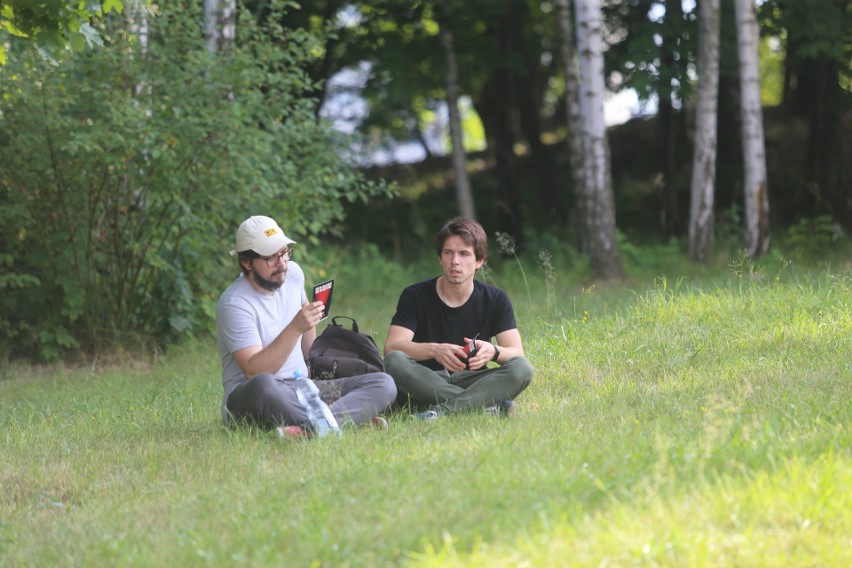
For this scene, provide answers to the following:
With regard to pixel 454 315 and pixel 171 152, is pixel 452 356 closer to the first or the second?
pixel 454 315

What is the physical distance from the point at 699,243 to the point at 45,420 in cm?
1071

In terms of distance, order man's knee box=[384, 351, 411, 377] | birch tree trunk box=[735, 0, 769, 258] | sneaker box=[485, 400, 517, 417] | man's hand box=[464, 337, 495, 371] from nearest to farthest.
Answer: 1. man's hand box=[464, 337, 495, 371]
2. sneaker box=[485, 400, 517, 417]
3. man's knee box=[384, 351, 411, 377]
4. birch tree trunk box=[735, 0, 769, 258]

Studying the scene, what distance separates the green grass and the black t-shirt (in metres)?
0.61

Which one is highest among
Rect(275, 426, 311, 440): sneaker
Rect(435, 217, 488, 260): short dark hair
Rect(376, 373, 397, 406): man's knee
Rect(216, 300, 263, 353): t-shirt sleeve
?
Rect(435, 217, 488, 260): short dark hair

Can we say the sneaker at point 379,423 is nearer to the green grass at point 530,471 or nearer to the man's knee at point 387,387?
the green grass at point 530,471

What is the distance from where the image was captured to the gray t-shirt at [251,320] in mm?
6754

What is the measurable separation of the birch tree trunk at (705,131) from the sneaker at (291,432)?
10829 millimetres

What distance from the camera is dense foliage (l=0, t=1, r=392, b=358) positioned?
11109mm

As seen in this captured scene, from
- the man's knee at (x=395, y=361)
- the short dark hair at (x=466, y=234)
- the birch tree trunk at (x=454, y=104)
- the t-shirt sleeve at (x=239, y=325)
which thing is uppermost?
the birch tree trunk at (x=454, y=104)

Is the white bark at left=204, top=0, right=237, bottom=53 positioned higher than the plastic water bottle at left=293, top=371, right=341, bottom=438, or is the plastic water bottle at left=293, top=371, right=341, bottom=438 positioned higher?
the white bark at left=204, top=0, right=237, bottom=53

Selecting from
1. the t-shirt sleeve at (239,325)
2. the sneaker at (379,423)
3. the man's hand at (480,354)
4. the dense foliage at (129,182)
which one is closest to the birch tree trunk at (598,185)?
the dense foliage at (129,182)

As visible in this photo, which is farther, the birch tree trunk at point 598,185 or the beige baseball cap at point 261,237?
the birch tree trunk at point 598,185

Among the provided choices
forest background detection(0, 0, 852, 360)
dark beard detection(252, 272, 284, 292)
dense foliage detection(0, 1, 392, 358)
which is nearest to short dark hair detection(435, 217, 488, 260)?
dark beard detection(252, 272, 284, 292)

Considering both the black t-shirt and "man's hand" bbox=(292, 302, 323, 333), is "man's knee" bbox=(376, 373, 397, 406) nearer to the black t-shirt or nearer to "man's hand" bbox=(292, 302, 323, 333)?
the black t-shirt
